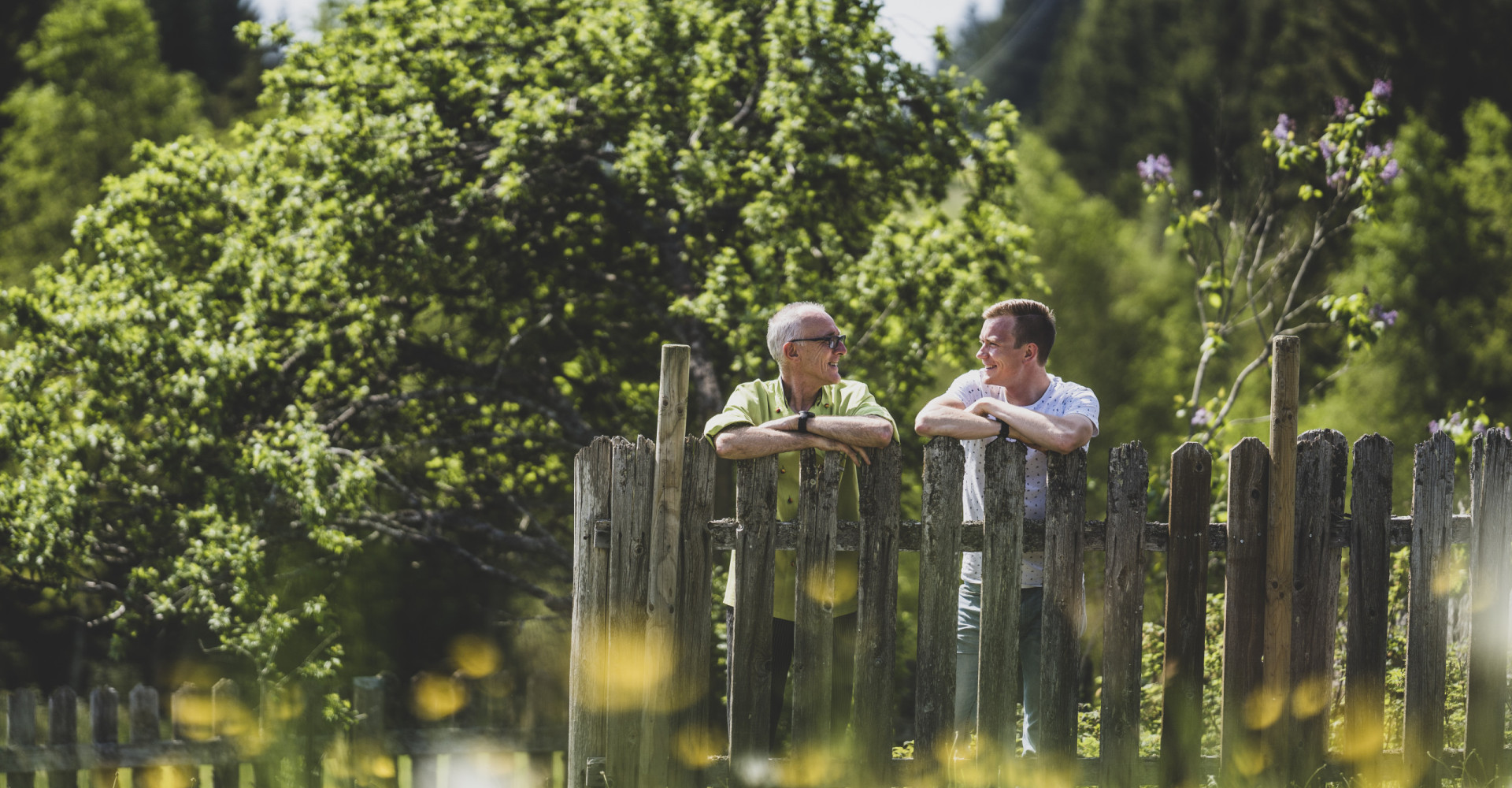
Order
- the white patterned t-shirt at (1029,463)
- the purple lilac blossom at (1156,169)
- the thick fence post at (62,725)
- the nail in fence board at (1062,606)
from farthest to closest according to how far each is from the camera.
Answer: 1. the purple lilac blossom at (1156,169)
2. the thick fence post at (62,725)
3. the white patterned t-shirt at (1029,463)
4. the nail in fence board at (1062,606)

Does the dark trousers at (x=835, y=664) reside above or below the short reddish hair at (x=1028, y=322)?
below

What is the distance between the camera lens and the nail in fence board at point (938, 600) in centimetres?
360

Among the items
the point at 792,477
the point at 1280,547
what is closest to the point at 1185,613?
the point at 1280,547

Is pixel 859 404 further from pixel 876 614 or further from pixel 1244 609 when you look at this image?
pixel 1244 609

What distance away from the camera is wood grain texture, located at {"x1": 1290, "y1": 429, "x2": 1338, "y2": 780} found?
3.75 metres

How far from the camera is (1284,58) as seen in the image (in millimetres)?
22000

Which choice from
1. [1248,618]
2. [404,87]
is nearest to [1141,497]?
[1248,618]

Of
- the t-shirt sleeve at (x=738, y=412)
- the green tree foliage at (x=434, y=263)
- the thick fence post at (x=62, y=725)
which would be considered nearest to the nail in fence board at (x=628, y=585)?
the t-shirt sleeve at (x=738, y=412)

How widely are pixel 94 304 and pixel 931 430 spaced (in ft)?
17.4

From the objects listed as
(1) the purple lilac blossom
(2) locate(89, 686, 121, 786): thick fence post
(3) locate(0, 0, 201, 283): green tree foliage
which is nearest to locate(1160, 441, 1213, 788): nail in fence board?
(1) the purple lilac blossom

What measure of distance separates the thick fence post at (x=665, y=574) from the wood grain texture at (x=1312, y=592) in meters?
2.14

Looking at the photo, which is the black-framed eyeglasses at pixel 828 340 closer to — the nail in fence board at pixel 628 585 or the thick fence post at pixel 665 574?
the thick fence post at pixel 665 574

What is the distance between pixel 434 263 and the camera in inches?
289

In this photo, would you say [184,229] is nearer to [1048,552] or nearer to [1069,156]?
[1048,552]
